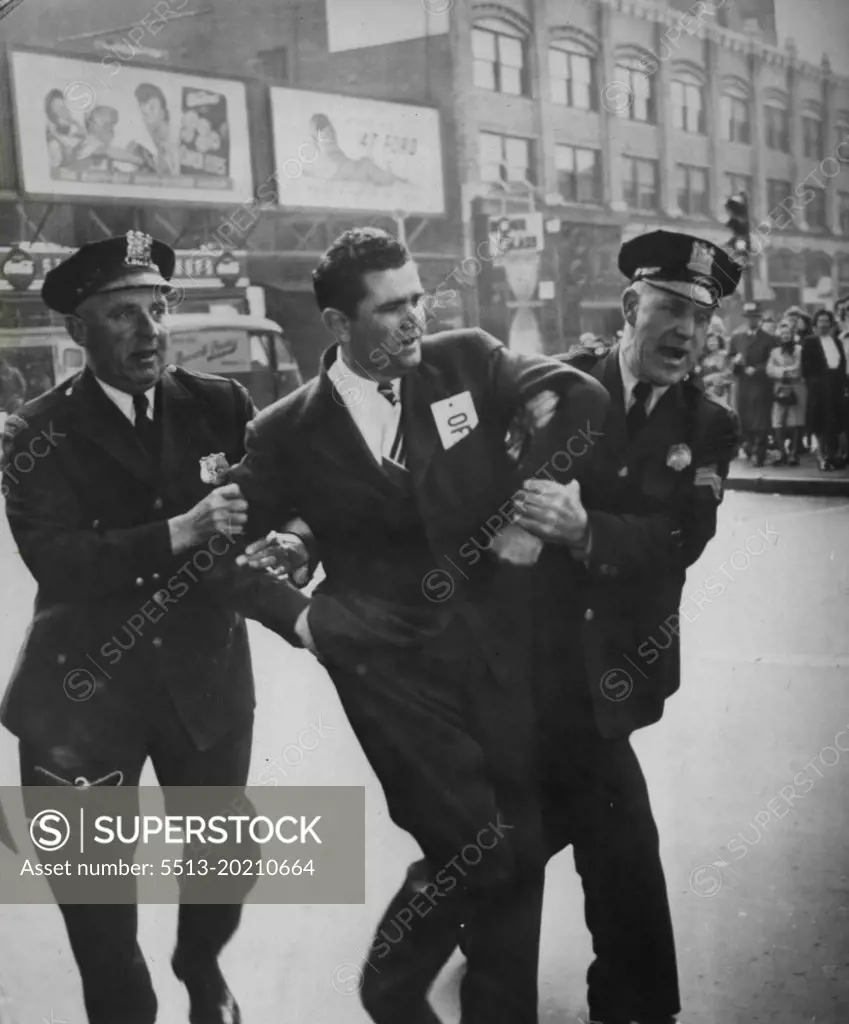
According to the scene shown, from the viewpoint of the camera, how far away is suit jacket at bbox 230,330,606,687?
9.43ft

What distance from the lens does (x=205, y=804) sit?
10.4 feet

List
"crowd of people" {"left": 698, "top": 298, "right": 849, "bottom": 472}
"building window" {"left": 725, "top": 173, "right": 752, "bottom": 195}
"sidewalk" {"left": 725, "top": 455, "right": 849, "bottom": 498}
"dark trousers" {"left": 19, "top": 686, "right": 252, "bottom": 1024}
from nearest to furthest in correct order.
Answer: "sidewalk" {"left": 725, "top": 455, "right": 849, "bottom": 498}
"crowd of people" {"left": 698, "top": 298, "right": 849, "bottom": 472}
"building window" {"left": 725, "top": 173, "right": 752, "bottom": 195}
"dark trousers" {"left": 19, "top": 686, "right": 252, "bottom": 1024}

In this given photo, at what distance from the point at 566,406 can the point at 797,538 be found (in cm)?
70

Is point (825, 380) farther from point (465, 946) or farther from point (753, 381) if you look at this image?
point (465, 946)

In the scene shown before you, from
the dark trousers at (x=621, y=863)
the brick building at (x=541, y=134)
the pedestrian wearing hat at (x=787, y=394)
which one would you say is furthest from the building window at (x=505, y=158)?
the dark trousers at (x=621, y=863)

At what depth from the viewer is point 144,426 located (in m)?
3.03

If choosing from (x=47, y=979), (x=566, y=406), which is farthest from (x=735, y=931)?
(x=47, y=979)

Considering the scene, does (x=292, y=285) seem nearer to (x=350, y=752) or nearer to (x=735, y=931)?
(x=350, y=752)

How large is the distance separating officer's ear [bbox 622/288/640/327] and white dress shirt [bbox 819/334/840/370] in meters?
0.55

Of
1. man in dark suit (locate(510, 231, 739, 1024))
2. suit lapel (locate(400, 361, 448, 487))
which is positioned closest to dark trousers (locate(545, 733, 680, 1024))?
man in dark suit (locate(510, 231, 739, 1024))

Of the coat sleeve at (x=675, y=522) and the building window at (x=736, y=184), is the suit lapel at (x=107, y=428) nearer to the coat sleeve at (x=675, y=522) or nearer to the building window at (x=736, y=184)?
the coat sleeve at (x=675, y=522)

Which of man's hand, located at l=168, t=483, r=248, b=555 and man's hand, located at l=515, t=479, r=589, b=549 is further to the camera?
man's hand, located at l=168, t=483, r=248, b=555

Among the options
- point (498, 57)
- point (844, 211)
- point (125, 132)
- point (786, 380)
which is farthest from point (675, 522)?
point (125, 132)

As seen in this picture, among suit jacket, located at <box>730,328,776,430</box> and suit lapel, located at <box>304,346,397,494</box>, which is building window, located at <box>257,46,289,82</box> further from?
suit jacket, located at <box>730,328,776,430</box>
